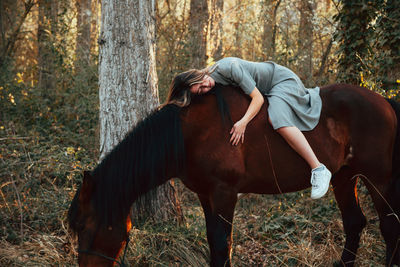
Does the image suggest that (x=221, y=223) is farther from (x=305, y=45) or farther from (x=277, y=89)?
(x=305, y=45)

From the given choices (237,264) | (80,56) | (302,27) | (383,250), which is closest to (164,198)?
(237,264)

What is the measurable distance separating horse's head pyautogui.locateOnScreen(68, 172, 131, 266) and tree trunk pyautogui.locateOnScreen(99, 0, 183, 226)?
4.57 ft

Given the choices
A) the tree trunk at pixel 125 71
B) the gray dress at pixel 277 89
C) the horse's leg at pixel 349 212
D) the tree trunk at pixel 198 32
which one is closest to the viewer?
the gray dress at pixel 277 89

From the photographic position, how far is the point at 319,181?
11.0ft

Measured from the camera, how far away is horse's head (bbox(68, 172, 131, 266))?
9.64 ft

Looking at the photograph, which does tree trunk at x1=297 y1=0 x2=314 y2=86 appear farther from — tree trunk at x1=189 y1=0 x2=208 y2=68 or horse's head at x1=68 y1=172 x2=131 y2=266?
horse's head at x1=68 y1=172 x2=131 y2=266

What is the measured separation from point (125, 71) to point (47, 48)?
673 cm

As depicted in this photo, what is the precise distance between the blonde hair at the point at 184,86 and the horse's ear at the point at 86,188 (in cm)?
98

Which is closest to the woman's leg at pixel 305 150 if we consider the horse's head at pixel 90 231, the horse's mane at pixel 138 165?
the horse's mane at pixel 138 165

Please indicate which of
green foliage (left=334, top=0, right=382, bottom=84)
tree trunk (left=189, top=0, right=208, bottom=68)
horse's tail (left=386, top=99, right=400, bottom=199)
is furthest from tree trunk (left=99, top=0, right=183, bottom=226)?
tree trunk (left=189, top=0, right=208, bottom=68)

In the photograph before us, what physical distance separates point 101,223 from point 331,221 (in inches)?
119

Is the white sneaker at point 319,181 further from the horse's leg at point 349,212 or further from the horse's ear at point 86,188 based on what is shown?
the horse's ear at point 86,188

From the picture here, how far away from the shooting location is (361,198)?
17.0 ft

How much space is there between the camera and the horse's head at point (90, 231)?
294 centimetres
